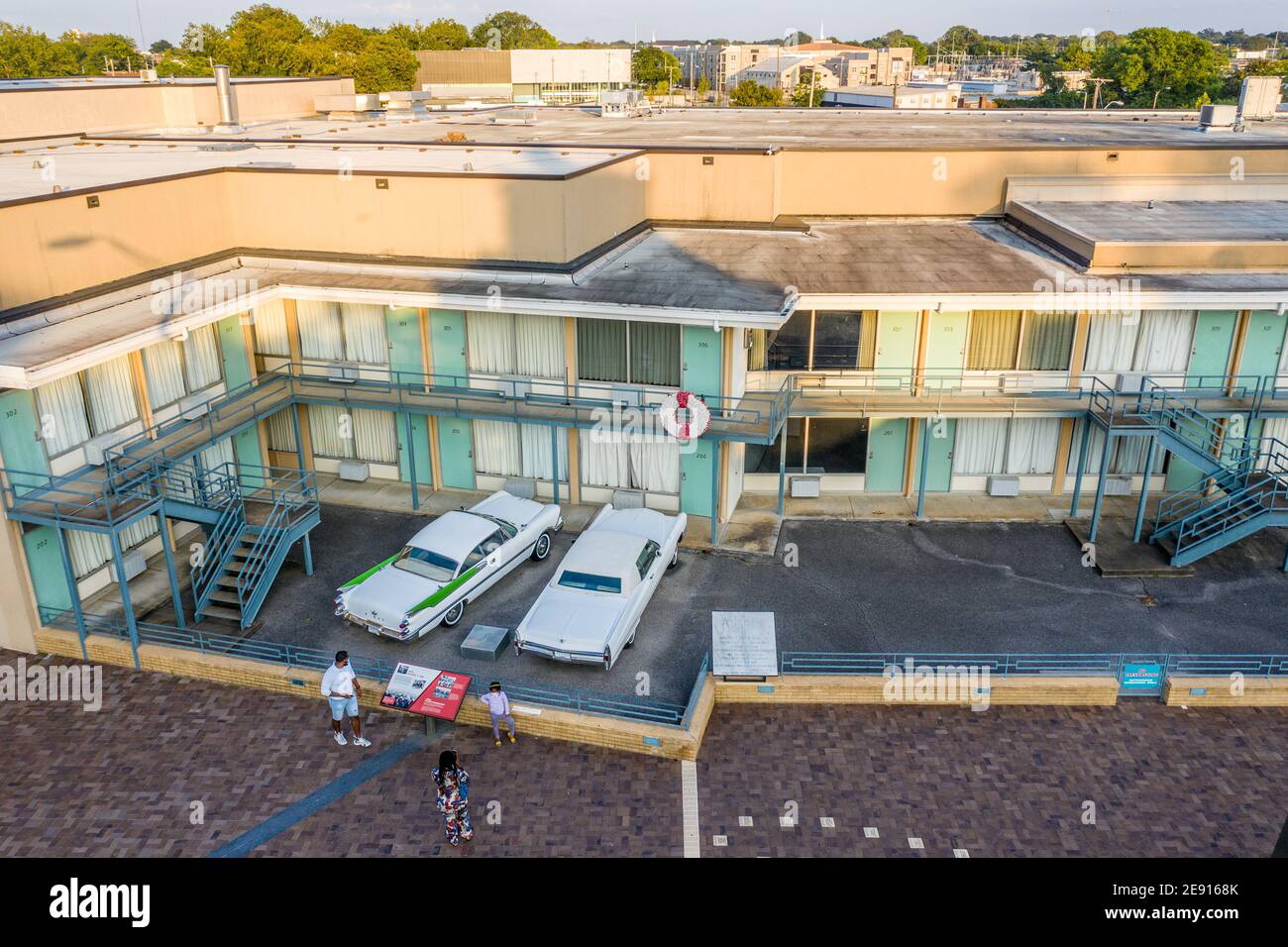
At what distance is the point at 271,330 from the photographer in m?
22.3

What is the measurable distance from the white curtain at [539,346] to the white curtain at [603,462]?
1.63m

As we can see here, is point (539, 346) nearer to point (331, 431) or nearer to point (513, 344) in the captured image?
point (513, 344)

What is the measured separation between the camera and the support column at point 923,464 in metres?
21.2

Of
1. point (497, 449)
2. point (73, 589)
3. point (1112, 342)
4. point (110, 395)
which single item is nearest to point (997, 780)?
point (1112, 342)

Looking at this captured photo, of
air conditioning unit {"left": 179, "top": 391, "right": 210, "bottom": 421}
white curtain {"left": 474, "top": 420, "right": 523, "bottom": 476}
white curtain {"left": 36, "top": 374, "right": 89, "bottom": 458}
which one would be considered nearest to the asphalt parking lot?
white curtain {"left": 474, "top": 420, "right": 523, "bottom": 476}

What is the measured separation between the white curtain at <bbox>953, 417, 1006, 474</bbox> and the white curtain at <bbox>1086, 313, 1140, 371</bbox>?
2456 millimetres

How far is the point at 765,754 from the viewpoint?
14.5m

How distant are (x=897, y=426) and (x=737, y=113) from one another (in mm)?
25671

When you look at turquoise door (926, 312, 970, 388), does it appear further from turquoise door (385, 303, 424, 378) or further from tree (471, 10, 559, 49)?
tree (471, 10, 559, 49)

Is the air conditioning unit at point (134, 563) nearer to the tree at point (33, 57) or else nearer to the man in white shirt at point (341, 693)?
the man in white shirt at point (341, 693)

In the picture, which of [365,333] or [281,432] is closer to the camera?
[365,333]

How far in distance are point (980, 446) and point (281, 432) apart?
1676cm

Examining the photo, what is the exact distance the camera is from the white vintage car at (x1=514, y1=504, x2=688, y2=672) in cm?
1596

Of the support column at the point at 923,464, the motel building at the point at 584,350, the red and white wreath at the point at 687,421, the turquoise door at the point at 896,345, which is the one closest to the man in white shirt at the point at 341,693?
the motel building at the point at 584,350
